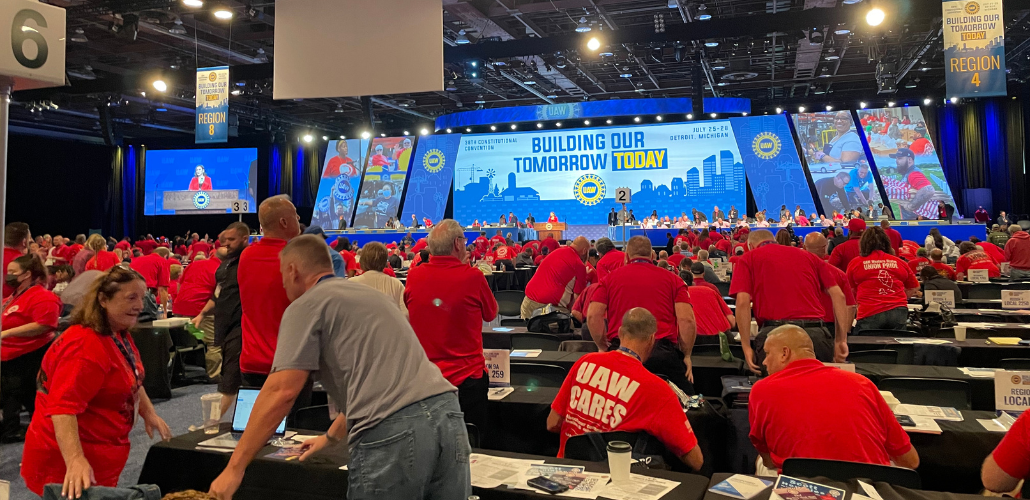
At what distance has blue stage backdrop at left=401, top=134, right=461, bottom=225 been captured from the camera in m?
24.1

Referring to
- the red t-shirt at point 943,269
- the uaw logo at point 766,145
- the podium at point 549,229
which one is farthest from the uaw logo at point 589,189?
the red t-shirt at point 943,269

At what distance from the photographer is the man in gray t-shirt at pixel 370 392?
187 cm

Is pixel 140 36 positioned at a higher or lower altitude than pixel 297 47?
higher

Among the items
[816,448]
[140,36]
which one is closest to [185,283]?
[816,448]

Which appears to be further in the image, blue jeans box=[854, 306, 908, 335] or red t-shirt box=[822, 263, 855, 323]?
blue jeans box=[854, 306, 908, 335]

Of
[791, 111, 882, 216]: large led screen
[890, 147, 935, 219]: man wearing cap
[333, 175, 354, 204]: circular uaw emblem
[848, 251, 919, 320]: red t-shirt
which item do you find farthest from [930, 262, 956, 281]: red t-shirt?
[333, 175, 354, 204]: circular uaw emblem

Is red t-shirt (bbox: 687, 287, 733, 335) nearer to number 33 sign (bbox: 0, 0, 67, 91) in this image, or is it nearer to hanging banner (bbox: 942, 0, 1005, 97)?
number 33 sign (bbox: 0, 0, 67, 91)

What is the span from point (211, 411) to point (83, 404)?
787 mm

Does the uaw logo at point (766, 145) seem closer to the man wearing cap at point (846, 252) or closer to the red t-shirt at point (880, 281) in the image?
the man wearing cap at point (846, 252)

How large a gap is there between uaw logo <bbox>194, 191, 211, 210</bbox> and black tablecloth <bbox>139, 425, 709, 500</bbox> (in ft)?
79.1

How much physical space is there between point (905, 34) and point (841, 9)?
6.02 meters

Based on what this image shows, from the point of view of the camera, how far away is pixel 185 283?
754 centimetres

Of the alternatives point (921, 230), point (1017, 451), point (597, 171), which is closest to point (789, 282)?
point (1017, 451)

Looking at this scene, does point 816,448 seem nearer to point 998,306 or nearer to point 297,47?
point 297,47
